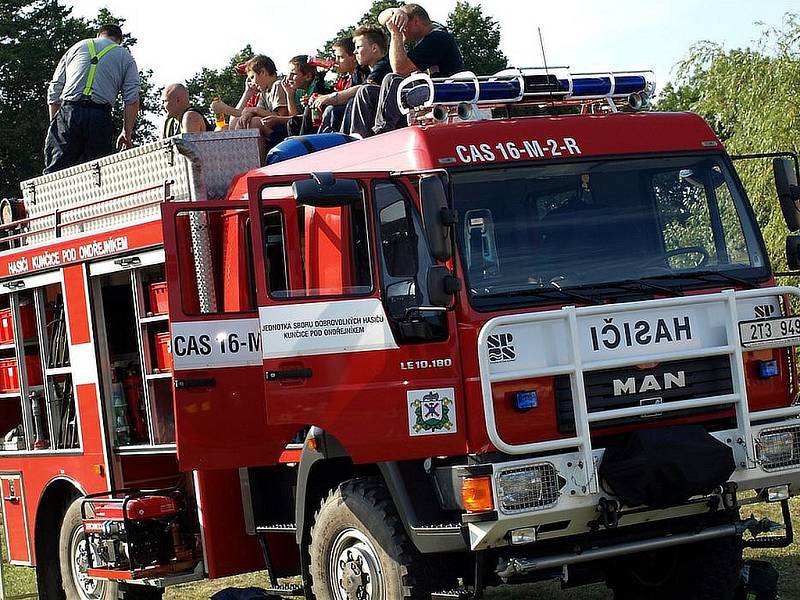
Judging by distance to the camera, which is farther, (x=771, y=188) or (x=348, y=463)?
(x=771, y=188)

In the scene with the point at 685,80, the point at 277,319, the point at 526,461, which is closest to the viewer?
the point at 526,461

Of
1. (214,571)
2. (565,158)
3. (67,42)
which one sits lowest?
(214,571)

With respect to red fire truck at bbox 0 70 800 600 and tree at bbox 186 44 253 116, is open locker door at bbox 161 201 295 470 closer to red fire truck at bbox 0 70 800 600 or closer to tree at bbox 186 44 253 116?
red fire truck at bbox 0 70 800 600

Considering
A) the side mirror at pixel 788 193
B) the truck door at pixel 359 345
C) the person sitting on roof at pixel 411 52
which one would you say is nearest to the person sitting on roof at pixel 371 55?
the person sitting on roof at pixel 411 52

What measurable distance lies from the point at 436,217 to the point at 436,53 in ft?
9.88

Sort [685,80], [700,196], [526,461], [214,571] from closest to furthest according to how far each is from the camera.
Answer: [526,461] → [700,196] → [214,571] → [685,80]

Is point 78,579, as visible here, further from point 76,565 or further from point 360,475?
point 360,475

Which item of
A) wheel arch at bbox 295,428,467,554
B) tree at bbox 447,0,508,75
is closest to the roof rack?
wheel arch at bbox 295,428,467,554

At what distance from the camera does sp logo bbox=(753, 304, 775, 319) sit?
7.27 meters

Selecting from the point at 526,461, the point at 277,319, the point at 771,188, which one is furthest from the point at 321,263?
the point at 771,188

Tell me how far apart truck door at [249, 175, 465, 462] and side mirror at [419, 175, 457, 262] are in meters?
0.39

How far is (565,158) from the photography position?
288 inches

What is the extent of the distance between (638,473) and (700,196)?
180 centimetres

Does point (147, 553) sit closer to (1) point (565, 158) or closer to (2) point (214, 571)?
(2) point (214, 571)
